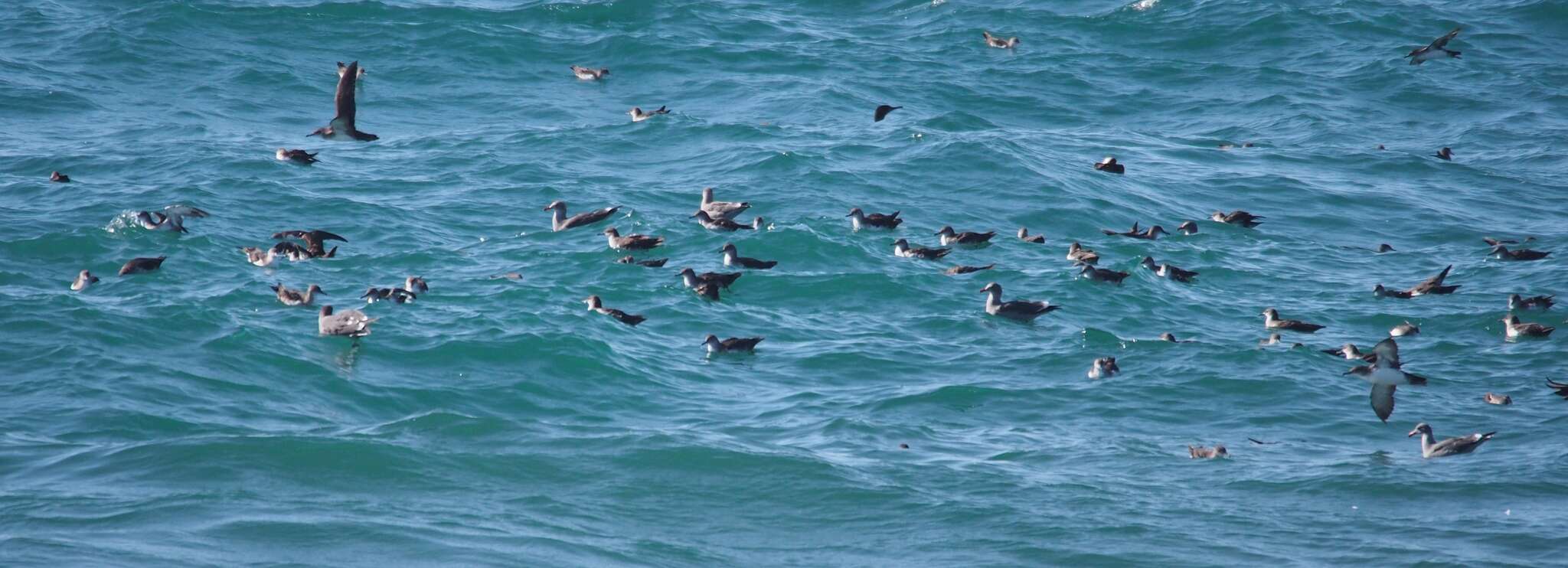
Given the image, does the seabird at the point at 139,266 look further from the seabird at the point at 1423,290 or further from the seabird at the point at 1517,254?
the seabird at the point at 1517,254

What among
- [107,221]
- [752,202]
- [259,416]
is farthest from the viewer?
[752,202]

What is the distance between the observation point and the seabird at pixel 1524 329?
15.3 metres

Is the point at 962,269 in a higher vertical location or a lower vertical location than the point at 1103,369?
lower

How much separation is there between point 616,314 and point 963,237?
4.80 m

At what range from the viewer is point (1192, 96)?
2631cm

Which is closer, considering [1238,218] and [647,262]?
[647,262]

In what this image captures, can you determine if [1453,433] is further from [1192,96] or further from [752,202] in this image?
[1192,96]

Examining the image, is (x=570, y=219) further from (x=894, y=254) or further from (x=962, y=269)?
(x=962, y=269)

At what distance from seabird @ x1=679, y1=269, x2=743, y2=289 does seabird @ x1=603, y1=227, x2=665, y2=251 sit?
994 millimetres

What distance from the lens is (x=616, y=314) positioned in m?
15.0

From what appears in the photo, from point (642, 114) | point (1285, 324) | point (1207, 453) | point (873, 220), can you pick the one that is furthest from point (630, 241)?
point (1207, 453)

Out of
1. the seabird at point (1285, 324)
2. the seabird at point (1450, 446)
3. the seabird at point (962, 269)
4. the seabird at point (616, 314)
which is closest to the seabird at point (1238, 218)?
the seabird at point (1285, 324)

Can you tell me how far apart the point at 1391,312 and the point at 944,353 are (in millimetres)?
5469


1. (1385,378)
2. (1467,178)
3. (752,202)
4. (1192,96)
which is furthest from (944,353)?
(1192,96)
